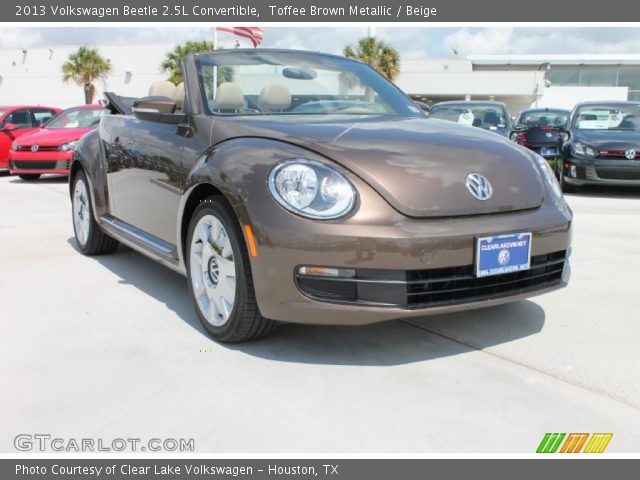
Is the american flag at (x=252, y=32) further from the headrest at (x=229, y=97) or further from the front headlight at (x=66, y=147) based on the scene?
the headrest at (x=229, y=97)

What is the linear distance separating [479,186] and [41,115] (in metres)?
12.4

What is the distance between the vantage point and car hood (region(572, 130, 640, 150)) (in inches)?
348

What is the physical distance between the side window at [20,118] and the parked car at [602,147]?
32.0 ft

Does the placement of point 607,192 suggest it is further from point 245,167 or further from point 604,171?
point 245,167

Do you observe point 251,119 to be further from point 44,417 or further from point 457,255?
point 44,417

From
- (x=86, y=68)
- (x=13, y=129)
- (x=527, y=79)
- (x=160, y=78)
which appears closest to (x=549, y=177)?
(x=13, y=129)

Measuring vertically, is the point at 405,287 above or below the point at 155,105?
below

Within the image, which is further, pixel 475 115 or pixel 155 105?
pixel 475 115

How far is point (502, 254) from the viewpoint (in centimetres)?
289

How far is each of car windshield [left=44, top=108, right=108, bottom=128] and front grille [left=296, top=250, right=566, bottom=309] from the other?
10155 mm

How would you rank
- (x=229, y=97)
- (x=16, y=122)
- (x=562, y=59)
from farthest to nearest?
(x=562, y=59) → (x=16, y=122) → (x=229, y=97)

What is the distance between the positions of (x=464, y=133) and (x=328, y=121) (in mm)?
692

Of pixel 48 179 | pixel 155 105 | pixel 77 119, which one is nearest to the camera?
pixel 155 105

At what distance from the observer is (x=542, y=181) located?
3270 mm
